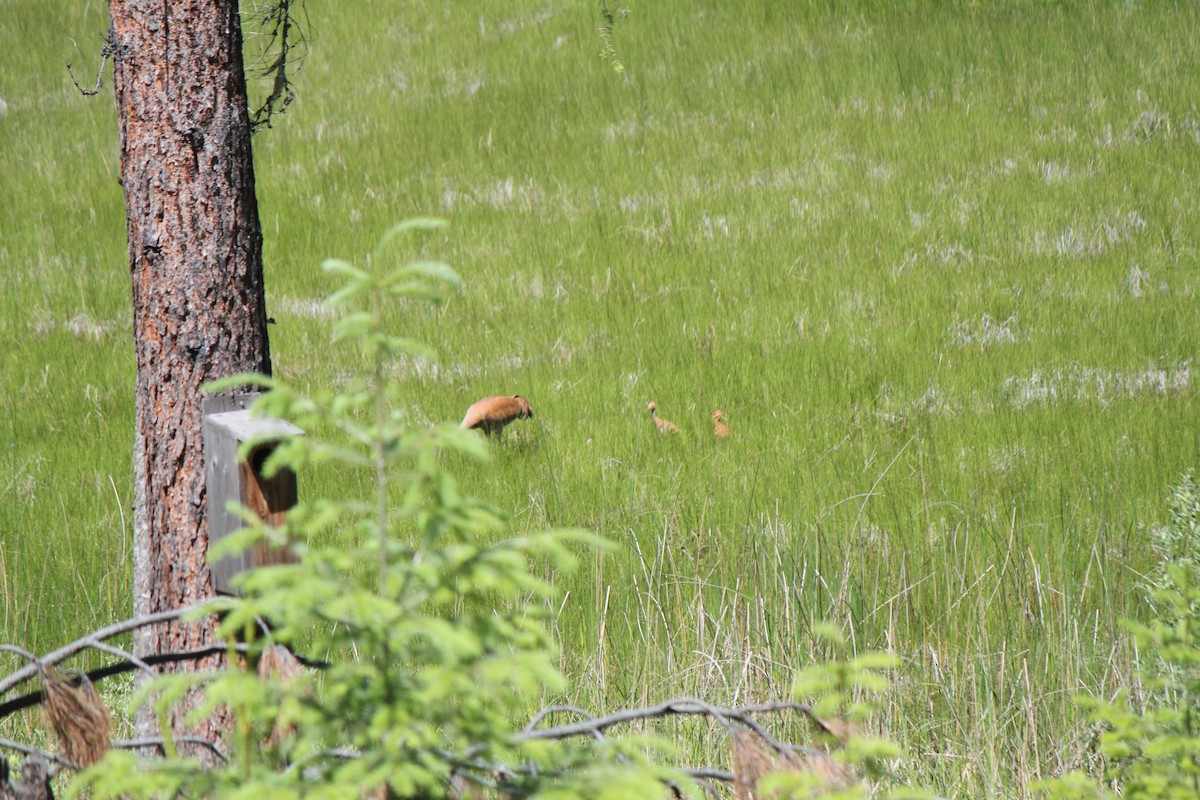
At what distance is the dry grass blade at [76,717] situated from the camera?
74.9 inches

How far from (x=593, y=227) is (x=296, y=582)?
856 centimetres

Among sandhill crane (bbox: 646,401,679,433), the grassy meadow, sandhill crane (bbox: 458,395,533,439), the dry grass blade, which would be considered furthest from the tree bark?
sandhill crane (bbox: 646,401,679,433)

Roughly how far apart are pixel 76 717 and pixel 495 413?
4167 mm

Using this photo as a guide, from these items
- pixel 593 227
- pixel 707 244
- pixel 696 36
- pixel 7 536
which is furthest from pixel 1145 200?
pixel 7 536

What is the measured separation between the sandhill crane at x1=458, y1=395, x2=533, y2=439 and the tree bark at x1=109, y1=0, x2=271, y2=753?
2.44 meters

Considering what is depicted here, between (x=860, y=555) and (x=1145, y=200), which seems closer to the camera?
(x=860, y=555)

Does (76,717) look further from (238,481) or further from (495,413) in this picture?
(495,413)

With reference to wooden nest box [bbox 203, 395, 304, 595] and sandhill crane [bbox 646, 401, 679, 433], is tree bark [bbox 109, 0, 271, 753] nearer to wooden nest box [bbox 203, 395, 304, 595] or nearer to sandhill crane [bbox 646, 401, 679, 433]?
wooden nest box [bbox 203, 395, 304, 595]

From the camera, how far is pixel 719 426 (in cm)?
634

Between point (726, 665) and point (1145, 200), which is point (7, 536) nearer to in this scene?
point (726, 665)

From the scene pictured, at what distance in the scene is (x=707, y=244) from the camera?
30.2ft

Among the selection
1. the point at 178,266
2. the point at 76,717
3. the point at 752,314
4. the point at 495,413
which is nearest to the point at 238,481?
the point at 76,717

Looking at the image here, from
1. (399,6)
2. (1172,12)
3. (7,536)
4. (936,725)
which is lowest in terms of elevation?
(936,725)

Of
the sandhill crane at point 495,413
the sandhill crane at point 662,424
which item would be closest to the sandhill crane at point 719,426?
the sandhill crane at point 662,424
